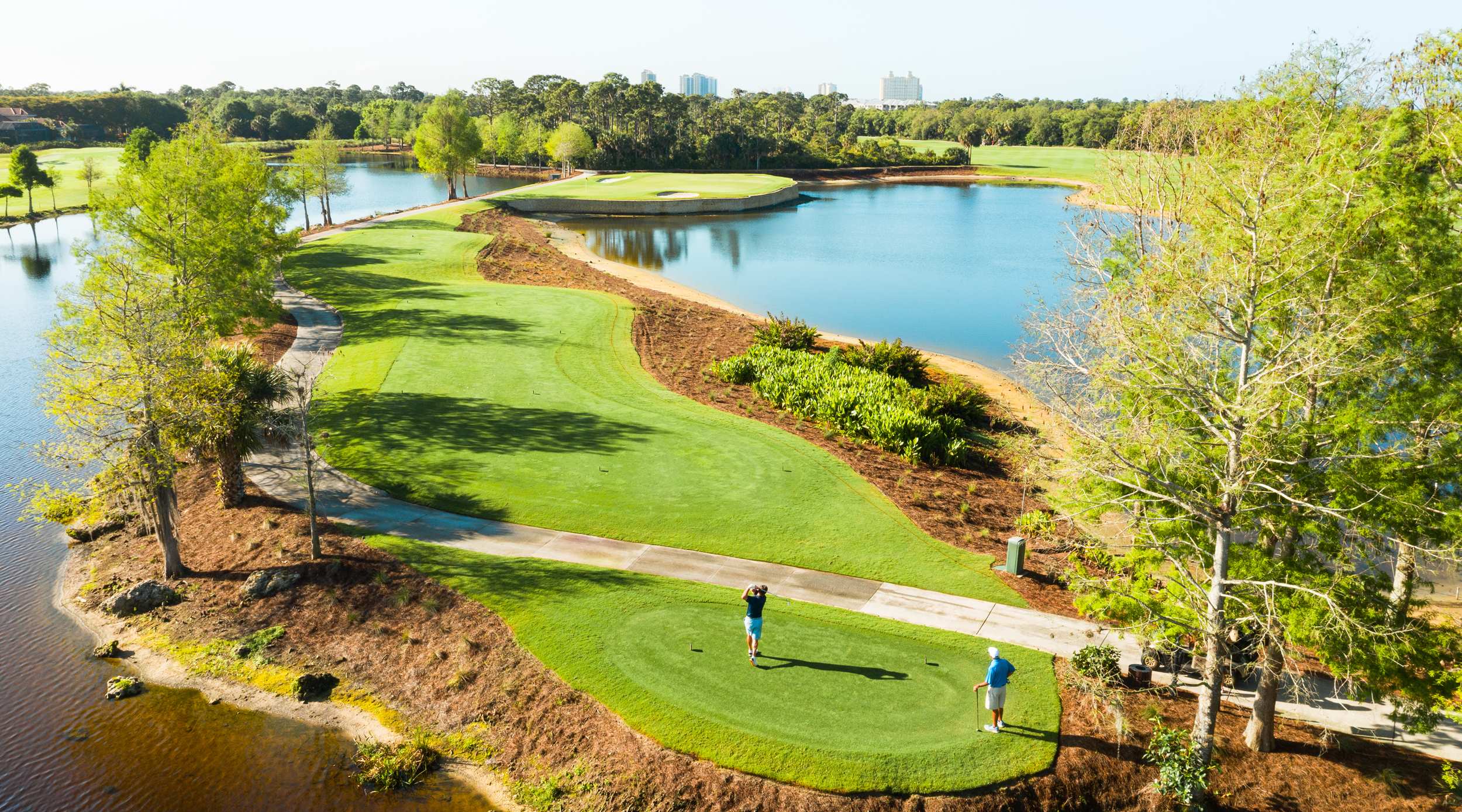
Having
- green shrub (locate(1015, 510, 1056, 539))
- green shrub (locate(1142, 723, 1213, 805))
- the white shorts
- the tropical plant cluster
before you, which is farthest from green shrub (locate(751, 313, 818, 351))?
green shrub (locate(1142, 723, 1213, 805))

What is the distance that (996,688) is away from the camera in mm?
13125

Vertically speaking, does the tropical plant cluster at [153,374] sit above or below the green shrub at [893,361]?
above

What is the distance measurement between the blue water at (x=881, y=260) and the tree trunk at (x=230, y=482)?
26.2 metres

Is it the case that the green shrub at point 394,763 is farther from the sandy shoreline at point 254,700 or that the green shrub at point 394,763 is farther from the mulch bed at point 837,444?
the mulch bed at point 837,444

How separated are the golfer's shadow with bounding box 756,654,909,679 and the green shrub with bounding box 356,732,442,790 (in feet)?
18.3

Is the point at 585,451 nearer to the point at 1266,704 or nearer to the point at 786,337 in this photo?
the point at 786,337

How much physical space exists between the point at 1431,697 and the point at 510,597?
49.5ft

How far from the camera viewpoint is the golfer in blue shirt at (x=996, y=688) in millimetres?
12883

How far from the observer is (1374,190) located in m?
12.5

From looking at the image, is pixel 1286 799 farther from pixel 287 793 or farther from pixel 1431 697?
pixel 287 793

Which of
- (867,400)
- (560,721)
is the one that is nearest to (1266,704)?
(560,721)

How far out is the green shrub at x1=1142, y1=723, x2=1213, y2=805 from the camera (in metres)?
12.5

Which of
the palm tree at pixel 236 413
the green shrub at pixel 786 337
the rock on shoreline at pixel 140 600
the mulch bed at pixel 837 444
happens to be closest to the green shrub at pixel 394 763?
the rock on shoreline at pixel 140 600

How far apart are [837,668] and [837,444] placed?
11.8 meters
